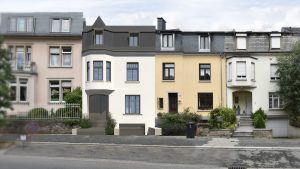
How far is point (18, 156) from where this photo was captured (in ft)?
60.8

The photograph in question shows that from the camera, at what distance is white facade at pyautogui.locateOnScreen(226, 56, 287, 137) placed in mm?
40656

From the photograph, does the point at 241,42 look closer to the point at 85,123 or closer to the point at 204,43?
the point at 204,43

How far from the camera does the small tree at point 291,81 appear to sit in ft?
124

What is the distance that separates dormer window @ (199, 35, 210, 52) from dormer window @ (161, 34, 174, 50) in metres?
2.73

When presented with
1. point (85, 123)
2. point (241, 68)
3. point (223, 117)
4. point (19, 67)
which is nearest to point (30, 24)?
→ point (85, 123)

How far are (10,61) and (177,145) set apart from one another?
18.5 meters

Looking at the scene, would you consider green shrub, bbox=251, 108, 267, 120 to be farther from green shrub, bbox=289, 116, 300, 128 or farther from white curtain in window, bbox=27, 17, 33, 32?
white curtain in window, bbox=27, 17, 33, 32

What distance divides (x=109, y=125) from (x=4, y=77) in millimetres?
28088

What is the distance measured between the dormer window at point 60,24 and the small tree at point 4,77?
108ft

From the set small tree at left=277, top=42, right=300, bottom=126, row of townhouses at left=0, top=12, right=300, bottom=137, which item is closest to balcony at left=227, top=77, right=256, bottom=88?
row of townhouses at left=0, top=12, right=300, bottom=137

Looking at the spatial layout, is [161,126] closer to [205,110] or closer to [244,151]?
[205,110]

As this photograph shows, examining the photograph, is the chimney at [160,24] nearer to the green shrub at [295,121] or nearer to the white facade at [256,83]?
the white facade at [256,83]

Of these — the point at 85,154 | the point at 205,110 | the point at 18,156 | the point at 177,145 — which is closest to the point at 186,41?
the point at 205,110

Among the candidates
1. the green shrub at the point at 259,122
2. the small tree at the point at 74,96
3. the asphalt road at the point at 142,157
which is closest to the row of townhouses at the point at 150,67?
the small tree at the point at 74,96
